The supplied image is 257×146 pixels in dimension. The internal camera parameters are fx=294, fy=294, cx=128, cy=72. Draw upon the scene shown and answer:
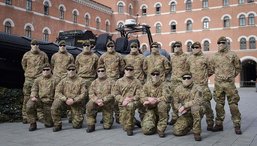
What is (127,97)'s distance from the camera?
6559 mm

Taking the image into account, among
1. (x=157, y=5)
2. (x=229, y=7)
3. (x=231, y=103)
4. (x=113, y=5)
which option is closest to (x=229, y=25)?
(x=229, y=7)

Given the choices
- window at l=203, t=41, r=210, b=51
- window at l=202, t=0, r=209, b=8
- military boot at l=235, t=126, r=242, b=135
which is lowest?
military boot at l=235, t=126, r=242, b=135

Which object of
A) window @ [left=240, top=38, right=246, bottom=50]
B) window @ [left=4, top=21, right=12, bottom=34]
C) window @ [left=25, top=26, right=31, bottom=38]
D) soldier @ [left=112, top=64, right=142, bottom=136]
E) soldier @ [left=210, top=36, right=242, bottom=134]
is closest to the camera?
soldier @ [left=112, top=64, right=142, bottom=136]

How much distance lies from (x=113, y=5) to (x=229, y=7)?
14.0 metres

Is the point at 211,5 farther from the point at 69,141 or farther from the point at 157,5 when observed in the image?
the point at 69,141

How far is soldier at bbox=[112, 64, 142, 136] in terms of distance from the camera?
6387 millimetres

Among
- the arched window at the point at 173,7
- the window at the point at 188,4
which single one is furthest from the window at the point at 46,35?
the window at the point at 188,4

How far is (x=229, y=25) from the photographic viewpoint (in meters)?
33.0

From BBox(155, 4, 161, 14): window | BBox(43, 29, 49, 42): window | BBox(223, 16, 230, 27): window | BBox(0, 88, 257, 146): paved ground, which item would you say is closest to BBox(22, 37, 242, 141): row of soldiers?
BBox(0, 88, 257, 146): paved ground

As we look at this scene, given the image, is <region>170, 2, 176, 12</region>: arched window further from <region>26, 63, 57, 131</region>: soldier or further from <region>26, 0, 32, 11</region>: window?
<region>26, 63, 57, 131</region>: soldier

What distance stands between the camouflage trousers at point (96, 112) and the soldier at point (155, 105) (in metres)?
0.93

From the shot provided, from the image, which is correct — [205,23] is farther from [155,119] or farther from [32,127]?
[32,127]

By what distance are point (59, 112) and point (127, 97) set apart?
5.43 feet

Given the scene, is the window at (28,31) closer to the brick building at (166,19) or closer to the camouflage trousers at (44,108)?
the brick building at (166,19)
